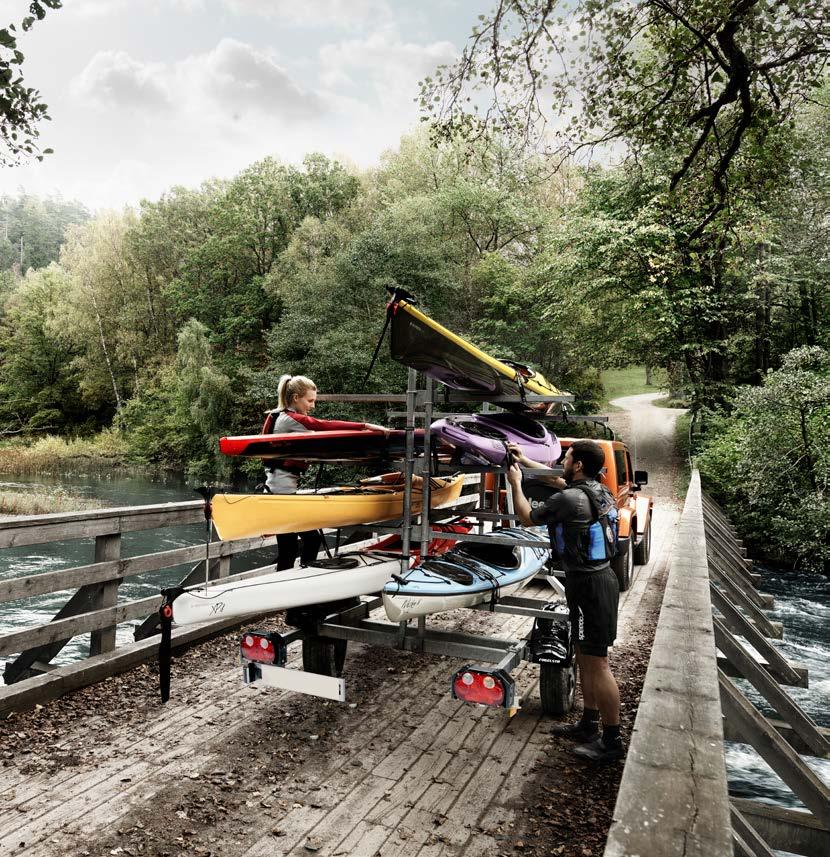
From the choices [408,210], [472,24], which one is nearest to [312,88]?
[408,210]

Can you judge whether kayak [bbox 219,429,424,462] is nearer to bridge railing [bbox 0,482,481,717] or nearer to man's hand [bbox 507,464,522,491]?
man's hand [bbox 507,464,522,491]

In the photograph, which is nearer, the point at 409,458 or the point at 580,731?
the point at 580,731

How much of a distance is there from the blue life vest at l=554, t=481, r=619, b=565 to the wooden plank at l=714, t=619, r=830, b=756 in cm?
92

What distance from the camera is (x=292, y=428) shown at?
16.1 feet

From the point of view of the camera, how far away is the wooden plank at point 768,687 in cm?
421

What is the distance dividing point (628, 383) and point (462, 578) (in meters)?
47.4

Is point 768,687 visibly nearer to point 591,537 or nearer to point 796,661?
point 591,537

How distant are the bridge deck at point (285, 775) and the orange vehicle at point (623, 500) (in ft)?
9.14

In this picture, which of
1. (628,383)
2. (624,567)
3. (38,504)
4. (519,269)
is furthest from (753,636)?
(628,383)

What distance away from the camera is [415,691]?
4801 mm

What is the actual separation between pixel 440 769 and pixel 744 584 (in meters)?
8.31

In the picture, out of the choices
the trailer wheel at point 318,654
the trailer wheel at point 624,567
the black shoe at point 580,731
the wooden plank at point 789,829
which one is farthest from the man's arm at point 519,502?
the trailer wheel at point 624,567

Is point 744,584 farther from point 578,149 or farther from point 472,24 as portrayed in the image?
point 472,24

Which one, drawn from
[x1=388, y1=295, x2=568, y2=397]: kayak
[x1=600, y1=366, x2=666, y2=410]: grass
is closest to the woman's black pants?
[x1=388, y1=295, x2=568, y2=397]: kayak
